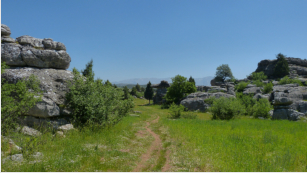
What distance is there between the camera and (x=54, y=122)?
44.7 ft

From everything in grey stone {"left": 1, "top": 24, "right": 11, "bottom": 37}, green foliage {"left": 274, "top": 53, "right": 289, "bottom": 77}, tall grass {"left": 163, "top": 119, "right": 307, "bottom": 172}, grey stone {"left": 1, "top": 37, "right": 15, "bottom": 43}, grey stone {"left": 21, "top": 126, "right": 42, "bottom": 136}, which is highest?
green foliage {"left": 274, "top": 53, "right": 289, "bottom": 77}

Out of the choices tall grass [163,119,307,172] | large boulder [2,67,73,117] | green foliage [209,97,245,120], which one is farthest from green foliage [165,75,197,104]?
tall grass [163,119,307,172]

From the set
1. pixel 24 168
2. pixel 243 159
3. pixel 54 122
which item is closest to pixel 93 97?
pixel 54 122

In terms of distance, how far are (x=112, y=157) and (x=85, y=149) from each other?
185 cm

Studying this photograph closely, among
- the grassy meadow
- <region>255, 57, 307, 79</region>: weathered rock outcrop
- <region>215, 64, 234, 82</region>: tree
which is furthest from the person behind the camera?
<region>215, 64, 234, 82</region>: tree

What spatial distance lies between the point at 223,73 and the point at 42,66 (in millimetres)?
109454

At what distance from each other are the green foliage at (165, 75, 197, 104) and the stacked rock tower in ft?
151

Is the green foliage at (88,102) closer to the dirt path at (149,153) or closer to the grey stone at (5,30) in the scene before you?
the dirt path at (149,153)

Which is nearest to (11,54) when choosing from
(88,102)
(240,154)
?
(88,102)

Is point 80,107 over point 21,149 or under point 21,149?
over

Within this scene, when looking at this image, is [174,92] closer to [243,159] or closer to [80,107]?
[80,107]

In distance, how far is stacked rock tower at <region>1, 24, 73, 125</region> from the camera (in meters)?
13.7

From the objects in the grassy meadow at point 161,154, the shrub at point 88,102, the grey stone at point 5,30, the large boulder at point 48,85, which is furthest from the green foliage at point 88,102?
the grey stone at point 5,30

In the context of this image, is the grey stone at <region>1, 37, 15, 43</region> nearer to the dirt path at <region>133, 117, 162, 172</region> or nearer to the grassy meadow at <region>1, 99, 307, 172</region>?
the grassy meadow at <region>1, 99, 307, 172</region>
